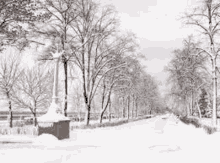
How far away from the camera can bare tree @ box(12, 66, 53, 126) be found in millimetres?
29873

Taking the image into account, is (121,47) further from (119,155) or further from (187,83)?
(119,155)

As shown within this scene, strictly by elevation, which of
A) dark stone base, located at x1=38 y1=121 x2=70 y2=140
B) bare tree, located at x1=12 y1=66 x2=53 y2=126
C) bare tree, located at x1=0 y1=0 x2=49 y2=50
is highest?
bare tree, located at x1=0 y1=0 x2=49 y2=50

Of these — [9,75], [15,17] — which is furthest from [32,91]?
[15,17]

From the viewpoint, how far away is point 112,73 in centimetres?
3006

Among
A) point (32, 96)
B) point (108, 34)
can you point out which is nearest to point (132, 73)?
point (108, 34)

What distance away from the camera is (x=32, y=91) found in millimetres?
30812

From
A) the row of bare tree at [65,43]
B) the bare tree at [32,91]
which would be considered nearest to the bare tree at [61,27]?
the row of bare tree at [65,43]

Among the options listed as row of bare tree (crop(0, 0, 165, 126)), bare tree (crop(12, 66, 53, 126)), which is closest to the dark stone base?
row of bare tree (crop(0, 0, 165, 126))

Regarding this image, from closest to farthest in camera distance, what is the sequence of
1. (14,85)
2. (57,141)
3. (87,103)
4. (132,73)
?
(57,141), (87,103), (132,73), (14,85)

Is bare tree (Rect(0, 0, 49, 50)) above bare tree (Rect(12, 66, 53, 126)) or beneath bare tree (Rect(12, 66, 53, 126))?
above

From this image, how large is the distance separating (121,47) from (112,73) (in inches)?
235

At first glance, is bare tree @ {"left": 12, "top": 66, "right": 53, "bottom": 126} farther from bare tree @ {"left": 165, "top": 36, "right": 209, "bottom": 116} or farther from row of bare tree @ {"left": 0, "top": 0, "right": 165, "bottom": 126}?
bare tree @ {"left": 165, "top": 36, "right": 209, "bottom": 116}

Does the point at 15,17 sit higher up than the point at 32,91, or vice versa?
the point at 15,17

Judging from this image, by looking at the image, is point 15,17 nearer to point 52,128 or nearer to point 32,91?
point 52,128
